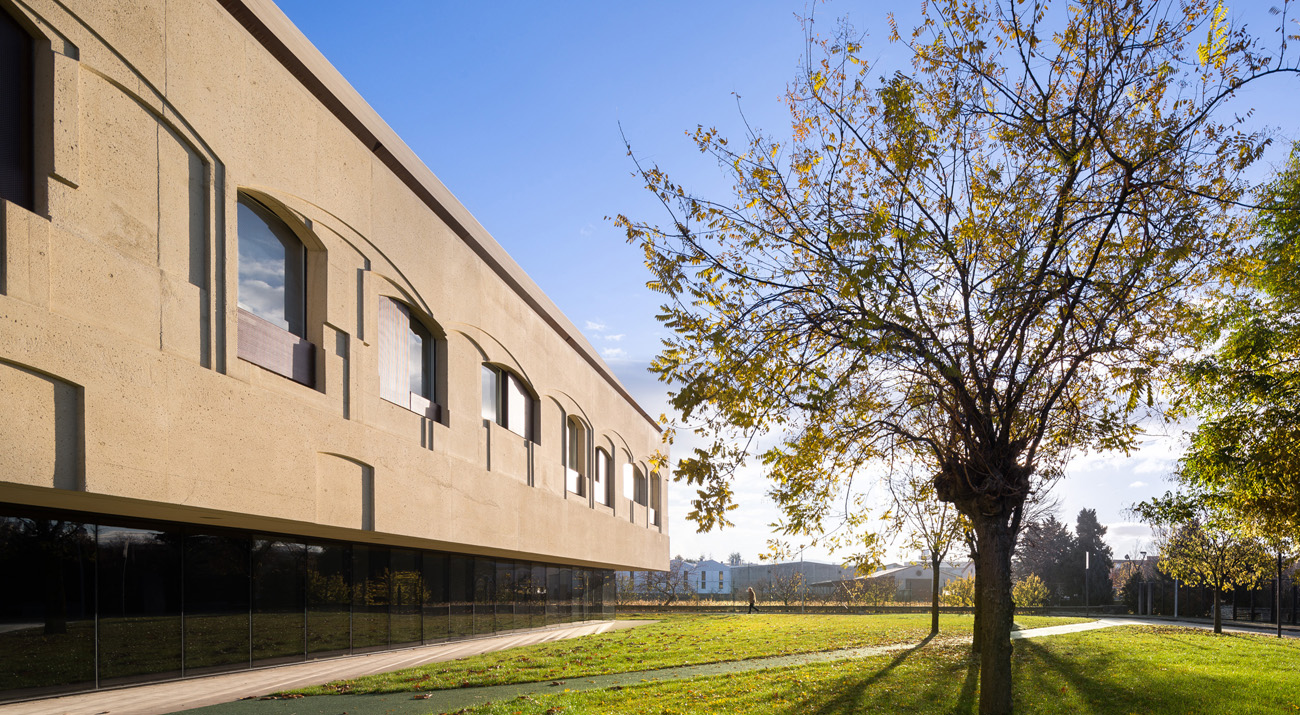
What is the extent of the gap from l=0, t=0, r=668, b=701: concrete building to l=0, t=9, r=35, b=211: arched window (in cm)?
3

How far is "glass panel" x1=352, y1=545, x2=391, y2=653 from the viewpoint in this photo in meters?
20.0

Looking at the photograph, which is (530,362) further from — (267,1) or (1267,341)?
(1267,341)

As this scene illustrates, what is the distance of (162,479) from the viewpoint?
410 inches

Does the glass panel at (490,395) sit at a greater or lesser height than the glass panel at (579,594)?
greater

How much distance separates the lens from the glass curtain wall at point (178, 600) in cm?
1218

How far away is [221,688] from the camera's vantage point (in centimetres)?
1397

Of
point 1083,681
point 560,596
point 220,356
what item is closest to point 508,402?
point 220,356

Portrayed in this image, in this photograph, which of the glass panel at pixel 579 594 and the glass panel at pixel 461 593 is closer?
the glass panel at pixel 461 593

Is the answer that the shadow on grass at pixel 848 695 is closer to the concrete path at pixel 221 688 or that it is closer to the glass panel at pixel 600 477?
the concrete path at pixel 221 688

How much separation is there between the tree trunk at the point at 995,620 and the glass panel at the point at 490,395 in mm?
13976

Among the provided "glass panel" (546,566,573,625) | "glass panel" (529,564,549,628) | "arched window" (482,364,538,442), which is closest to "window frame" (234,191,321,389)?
"arched window" (482,364,538,442)

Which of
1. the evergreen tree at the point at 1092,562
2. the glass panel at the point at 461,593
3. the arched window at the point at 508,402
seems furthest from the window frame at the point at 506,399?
the evergreen tree at the point at 1092,562

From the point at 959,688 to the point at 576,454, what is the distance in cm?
1833

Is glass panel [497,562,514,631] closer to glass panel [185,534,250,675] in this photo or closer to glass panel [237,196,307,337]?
glass panel [185,534,250,675]
